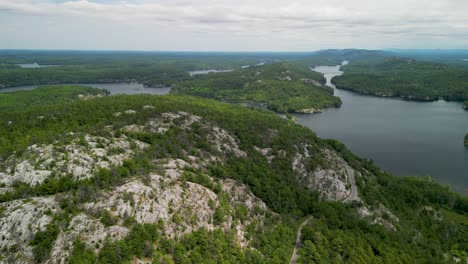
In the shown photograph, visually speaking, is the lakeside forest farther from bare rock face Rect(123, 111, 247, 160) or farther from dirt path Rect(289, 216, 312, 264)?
dirt path Rect(289, 216, 312, 264)

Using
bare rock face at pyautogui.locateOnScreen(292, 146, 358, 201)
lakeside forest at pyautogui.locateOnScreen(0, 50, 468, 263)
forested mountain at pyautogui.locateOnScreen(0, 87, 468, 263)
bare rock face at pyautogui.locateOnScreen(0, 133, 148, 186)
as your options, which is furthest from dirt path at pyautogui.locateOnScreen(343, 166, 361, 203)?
bare rock face at pyautogui.locateOnScreen(0, 133, 148, 186)

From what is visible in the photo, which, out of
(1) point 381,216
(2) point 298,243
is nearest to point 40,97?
(2) point 298,243

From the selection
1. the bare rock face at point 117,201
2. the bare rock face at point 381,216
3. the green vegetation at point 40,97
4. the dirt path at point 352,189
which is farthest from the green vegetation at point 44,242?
the green vegetation at point 40,97

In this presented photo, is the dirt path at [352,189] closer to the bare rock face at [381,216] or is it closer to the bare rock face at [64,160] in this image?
the bare rock face at [381,216]

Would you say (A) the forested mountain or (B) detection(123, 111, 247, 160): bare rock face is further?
(B) detection(123, 111, 247, 160): bare rock face

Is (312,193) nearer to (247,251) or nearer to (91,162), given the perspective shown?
(247,251)

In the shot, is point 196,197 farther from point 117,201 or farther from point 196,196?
point 117,201
